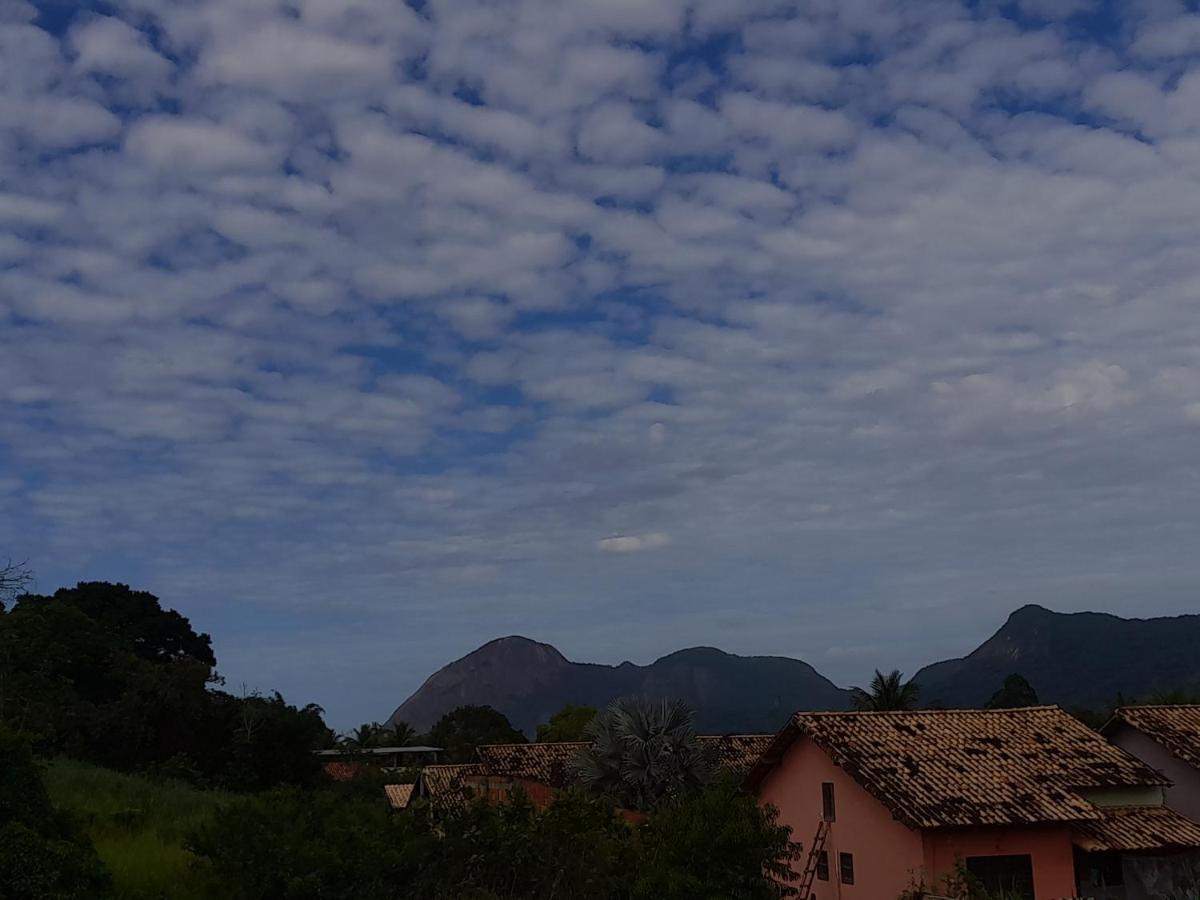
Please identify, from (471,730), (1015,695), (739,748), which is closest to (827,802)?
(739,748)

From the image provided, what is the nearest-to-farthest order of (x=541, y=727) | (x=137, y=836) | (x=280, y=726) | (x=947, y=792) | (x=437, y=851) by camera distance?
(x=437, y=851) < (x=137, y=836) < (x=947, y=792) < (x=280, y=726) < (x=541, y=727)

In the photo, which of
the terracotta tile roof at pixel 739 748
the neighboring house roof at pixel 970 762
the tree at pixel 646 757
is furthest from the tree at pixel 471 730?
the neighboring house roof at pixel 970 762

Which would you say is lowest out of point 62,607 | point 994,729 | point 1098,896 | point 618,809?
point 1098,896

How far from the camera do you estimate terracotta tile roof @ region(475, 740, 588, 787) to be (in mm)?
40125

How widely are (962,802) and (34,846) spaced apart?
19832 mm

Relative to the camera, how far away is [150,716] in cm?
3075

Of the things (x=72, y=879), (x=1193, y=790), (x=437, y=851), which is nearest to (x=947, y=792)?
(x=1193, y=790)

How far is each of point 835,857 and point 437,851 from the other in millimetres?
18247

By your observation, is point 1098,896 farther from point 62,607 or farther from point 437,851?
point 62,607

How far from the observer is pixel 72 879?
35.7ft

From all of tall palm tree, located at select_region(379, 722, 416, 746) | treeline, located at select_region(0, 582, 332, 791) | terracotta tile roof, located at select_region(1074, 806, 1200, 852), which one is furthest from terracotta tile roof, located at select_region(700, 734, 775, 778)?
tall palm tree, located at select_region(379, 722, 416, 746)

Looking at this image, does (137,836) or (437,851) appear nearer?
(437,851)

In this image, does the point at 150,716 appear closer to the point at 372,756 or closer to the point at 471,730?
the point at 372,756

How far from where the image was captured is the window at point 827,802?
28047mm
